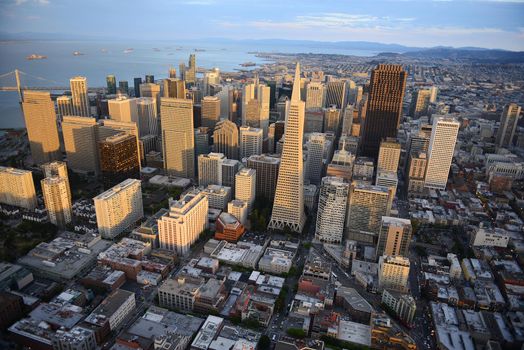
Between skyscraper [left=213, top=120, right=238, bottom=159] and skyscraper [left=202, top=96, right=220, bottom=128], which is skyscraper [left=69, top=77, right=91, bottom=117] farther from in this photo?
skyscraper [left=213, top=120, right=238, bottom=159]

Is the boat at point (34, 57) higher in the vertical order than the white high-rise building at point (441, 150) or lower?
higher

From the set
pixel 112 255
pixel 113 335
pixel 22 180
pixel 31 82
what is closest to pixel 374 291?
pixel 113 335

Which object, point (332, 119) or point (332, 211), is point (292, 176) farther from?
point (332, 119)

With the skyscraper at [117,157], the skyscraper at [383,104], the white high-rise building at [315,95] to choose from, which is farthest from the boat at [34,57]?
Answer: the skyscraper at [383,104]

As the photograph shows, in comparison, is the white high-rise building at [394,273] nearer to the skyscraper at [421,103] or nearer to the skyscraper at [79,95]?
the skyscraper at [79,95]

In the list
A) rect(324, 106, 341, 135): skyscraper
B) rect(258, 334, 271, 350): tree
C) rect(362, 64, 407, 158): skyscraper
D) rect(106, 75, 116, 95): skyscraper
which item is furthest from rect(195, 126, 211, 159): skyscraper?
rect(106, 75, 116, 95): skyscraper

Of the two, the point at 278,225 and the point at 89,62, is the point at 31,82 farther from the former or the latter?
the point at 278,225
